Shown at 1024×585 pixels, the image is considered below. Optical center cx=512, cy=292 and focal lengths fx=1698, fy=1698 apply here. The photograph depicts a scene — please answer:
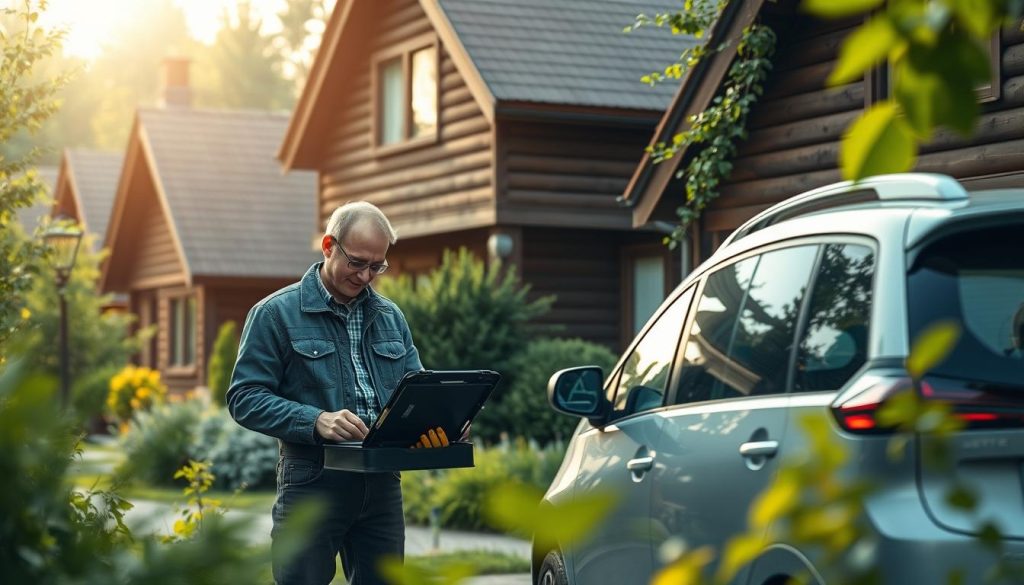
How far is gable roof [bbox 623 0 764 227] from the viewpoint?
12203 mm

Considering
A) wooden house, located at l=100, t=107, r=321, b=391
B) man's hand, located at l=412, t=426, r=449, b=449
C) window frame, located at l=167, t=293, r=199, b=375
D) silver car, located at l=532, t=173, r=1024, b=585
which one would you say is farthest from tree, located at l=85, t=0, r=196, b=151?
silver car, located at l=532, t=173, r=1024, b=585

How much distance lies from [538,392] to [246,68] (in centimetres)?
6546

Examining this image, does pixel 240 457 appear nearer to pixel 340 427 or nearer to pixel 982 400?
pixel 340 427

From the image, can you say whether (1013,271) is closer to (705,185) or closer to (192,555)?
(192,555)

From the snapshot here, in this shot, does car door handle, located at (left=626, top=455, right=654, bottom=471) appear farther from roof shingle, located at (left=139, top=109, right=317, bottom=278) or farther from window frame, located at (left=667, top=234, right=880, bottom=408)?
roof shingle, located at (left=139, top=109, right=317, bottom=278)

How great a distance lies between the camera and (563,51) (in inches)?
813

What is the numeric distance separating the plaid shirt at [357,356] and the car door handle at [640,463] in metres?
0.92

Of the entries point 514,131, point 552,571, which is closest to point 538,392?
point 514,131

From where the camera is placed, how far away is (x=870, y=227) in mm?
4199

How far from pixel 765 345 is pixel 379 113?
19.2 meters

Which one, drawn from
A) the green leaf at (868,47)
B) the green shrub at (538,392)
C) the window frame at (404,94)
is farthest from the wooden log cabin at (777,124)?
the green leaf at (868,47)

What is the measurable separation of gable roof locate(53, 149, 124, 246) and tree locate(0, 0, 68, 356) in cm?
3057

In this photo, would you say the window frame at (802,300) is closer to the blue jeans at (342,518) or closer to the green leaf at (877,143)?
the blue jeans at (342,518)

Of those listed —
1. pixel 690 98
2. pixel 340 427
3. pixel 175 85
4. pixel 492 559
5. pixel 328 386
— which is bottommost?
pixel 492 559
